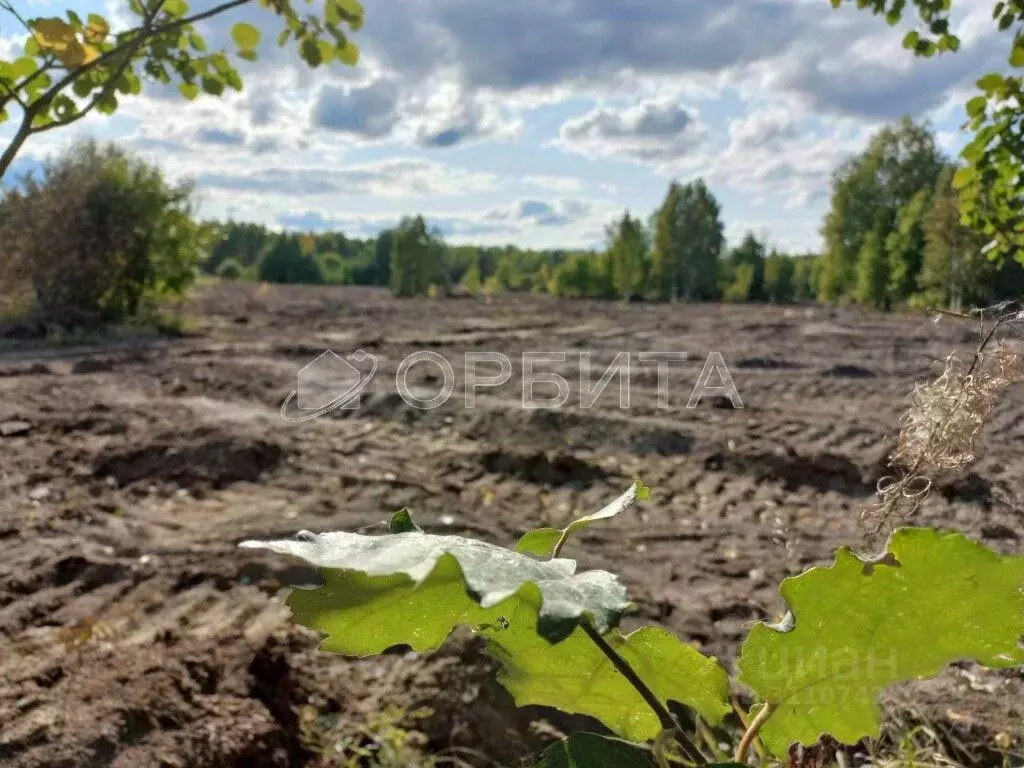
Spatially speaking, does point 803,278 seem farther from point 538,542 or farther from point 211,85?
point 538,542

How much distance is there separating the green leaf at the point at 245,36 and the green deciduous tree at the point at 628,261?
159ft

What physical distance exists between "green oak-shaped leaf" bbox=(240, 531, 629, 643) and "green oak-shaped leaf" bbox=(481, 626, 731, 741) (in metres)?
0.06

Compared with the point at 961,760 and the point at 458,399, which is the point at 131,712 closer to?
the point at 961,760

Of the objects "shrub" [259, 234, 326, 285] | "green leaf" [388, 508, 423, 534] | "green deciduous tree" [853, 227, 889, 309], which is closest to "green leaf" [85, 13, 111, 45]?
"green leaf" [388, 508, 423, 534]

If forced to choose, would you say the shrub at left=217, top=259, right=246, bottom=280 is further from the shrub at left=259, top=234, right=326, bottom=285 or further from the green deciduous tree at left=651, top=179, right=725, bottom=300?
the green deciduous tree at left=651, top=179, right=725, bottom=300

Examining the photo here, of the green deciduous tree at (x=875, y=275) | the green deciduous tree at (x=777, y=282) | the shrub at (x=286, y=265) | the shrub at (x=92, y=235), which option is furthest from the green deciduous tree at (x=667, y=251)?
the shrub at (x=92, y=235)

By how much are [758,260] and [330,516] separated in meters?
57.8

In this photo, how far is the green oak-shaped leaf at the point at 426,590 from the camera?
0.48 meters

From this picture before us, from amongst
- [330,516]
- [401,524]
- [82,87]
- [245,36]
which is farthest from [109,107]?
[330,516]

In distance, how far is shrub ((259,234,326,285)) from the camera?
6462 cm

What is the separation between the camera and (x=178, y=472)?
218 inches

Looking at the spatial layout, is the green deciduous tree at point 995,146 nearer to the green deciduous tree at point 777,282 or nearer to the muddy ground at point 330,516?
the muddy ground at point 330,516

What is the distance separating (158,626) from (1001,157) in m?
3.29

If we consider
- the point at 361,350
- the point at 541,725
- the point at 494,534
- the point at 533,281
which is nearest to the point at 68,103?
the point at 541,725
